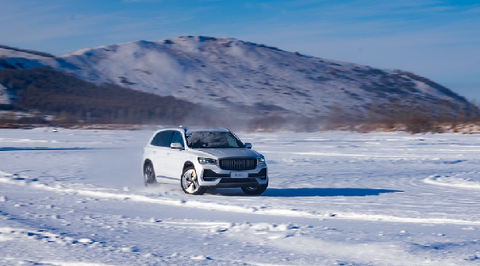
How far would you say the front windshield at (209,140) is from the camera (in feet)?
46.0

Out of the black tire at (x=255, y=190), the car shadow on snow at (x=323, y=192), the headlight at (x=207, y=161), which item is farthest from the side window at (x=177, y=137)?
the car shadow on snow at (x=323, y=192)

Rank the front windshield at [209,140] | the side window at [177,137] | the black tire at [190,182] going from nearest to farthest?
1. the black tire at [190,182]
2. the front windshield at [209,140]
3. the side window at [177,137]

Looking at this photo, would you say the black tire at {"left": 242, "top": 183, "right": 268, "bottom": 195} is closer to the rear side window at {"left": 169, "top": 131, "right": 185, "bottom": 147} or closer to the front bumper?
the front bumper

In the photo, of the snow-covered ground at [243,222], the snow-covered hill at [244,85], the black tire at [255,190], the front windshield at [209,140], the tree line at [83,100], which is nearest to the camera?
the snow-covered ground at [243,222]

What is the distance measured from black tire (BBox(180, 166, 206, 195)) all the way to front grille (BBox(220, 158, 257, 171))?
27.1 inches

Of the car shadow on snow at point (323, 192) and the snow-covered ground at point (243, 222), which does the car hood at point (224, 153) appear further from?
the car shadow on snow at point (323, 192)

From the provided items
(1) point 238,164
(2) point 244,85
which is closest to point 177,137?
(1) point 238,164

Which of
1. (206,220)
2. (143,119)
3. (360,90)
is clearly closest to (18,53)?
(143,119)

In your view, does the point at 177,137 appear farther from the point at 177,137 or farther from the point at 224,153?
the point at 224,153

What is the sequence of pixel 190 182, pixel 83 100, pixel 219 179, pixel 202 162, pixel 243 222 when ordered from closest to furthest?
pixel 243 222 < pixel 219 179 < pixel 202 162 < pixel 190 182 < pixel 83 100

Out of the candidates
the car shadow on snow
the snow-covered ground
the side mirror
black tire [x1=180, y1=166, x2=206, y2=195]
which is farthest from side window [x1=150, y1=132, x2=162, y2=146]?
the car shadow on snow

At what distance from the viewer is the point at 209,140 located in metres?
14.3

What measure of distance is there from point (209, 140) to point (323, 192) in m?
2.97

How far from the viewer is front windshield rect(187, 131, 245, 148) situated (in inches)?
552
